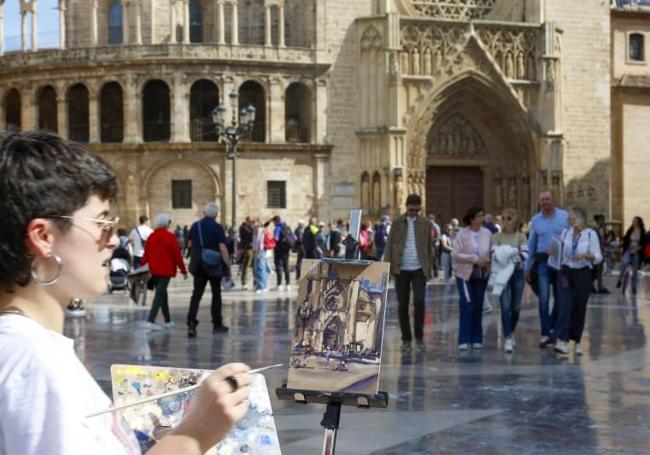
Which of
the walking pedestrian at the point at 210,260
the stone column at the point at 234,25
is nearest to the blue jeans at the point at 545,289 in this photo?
the walking pedestrian at the point at 210,260

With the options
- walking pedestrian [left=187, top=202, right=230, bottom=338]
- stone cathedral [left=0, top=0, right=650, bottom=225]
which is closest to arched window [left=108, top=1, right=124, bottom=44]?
stone cathedral [left=0, top=0, right=650, bottom=225]

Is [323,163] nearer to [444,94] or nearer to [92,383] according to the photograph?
[444,94]

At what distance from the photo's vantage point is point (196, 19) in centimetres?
4069

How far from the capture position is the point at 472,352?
13023mm

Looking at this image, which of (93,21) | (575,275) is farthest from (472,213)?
(93,21)

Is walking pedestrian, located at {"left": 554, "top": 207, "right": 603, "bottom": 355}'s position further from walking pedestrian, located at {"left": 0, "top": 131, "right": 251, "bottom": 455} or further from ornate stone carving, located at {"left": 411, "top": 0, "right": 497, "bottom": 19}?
ornate stone carving, located at {"left": 411, "top": 0, "right": 497, "bottom": 19}

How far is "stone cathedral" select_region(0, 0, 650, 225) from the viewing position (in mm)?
36719

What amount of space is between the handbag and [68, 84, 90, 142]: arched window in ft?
82.5

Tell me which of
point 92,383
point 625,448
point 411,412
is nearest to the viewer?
point 92,383

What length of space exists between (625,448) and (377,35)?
3067 centimetres

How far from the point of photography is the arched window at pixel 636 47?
4394 cm

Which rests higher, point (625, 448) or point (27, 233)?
point (27, 233)

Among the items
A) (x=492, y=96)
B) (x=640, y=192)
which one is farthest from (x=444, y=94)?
(x=640, y=192)

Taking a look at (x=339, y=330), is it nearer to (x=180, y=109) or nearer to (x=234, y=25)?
(x=180, y=109)
